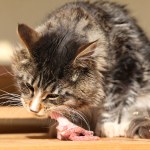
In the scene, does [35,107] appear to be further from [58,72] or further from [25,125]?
[25,125]

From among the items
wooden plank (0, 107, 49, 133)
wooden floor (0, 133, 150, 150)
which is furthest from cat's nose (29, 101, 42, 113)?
wooden plank (0, 107, 49, 133)

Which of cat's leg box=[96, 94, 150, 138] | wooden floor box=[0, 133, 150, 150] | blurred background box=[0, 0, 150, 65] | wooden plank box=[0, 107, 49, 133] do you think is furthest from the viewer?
blurred background box=[0, 0, 150, 65]

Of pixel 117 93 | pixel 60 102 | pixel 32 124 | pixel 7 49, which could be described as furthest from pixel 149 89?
pixel 7 49

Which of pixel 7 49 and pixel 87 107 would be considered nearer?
pixel 87 107

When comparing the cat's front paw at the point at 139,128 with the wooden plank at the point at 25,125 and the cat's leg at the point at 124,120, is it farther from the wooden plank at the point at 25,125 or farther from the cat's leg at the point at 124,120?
the wooden plank at the point at 25,125

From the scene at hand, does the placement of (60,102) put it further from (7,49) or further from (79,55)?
(7,49)

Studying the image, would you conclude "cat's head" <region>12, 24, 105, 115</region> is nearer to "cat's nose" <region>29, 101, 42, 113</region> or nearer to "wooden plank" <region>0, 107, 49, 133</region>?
"cat's nose" <region>29, 101, 42, 113</region>

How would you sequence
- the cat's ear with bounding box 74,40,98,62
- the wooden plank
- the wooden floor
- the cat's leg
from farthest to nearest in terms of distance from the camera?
the wooden plank, the cat's leg, the cat's ear with bounding box 74,40,98,62, the wooden floor

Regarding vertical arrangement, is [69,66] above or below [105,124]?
above
